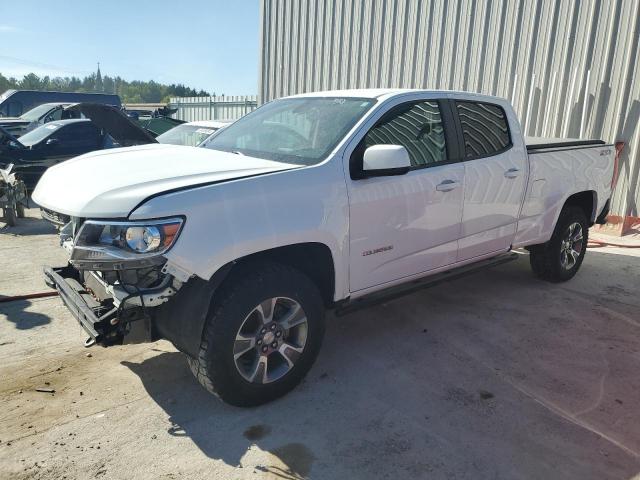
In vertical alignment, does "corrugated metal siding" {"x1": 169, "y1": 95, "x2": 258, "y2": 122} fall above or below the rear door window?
above

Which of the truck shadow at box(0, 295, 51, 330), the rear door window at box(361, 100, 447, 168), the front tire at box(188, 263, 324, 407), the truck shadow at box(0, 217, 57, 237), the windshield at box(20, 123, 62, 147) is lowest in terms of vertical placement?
the truck shadow at box(0, 217, 57, 237)

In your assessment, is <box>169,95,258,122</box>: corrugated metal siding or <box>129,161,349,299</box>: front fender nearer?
<box>129,161,349,299</box>: front fender

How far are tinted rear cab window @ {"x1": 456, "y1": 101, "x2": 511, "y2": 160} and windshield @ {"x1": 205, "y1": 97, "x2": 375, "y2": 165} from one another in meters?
1.00

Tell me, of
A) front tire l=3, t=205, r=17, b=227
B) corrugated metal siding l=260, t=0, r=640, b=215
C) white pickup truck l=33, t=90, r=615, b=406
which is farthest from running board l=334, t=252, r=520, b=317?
front tire l=3, t=205, r=17, b=227

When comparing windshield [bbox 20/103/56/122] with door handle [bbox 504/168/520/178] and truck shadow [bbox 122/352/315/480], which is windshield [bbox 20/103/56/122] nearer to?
truck shadow [bbox 122/352/315/480]

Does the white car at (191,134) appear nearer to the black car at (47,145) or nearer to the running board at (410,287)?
the black car at (47,145)

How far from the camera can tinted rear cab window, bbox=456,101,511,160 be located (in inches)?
169

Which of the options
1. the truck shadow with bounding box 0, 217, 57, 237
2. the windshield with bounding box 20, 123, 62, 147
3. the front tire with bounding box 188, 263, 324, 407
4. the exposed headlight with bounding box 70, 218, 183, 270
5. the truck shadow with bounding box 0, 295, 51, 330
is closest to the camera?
the exposed headlight with bounding box 70, 218, 183, 270

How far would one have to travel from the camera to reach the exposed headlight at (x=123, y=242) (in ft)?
8.52

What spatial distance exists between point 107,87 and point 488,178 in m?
148

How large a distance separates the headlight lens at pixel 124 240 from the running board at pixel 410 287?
4.38 feet

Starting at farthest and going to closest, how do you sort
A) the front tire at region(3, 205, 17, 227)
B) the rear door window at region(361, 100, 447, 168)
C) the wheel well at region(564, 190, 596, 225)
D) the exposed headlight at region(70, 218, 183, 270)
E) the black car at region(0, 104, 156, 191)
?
the black car at region(0, 104, 156, 191) → the front tire at region(3, 205, 17, 227) → the wheel well at region(564, 190, 596, 225) → the rear door window at region(361, 100, 447, 168) → the exposed headlight at region(70, 218, 183, 270)

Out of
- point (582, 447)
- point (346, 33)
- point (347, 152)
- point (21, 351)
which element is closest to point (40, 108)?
Answer: point (346, 33)

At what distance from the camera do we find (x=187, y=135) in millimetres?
9219
